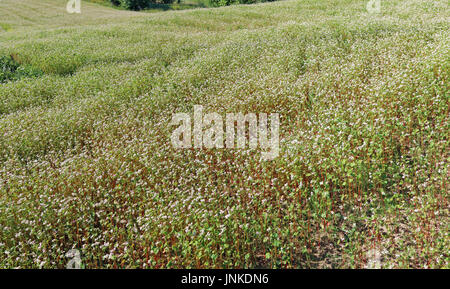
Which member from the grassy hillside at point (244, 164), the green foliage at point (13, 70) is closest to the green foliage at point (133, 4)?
the green foliage at point (13, 70)

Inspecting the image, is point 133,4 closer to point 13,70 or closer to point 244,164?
point 13,70

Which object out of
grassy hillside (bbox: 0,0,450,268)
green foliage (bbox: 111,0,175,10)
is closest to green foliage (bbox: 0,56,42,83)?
grassy hillside (bbox: 0,0,450,268)

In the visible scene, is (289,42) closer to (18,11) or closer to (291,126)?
(291,126)

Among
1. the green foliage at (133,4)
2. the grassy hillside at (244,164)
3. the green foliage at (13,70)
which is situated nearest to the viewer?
the grassy hillside at (244,164)

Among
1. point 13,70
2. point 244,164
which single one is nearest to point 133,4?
point 13,70

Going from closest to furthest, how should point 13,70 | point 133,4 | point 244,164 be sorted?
1. point 244,164
2. point 13,70
3. point 133,4

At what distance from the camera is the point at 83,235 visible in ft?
17.0

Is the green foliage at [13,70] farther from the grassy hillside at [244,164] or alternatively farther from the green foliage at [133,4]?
the green foliage at [133,4]

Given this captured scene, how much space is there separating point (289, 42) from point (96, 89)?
8.85 meters

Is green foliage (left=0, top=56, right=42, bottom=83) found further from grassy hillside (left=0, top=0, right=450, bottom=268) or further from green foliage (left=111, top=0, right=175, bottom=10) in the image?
green foliage (left=111, top=0, right=175, bottom=10)

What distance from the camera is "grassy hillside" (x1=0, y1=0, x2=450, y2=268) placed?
4.55m

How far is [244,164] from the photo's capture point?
6371 millimetres

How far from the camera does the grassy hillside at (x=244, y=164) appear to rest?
455 cm
